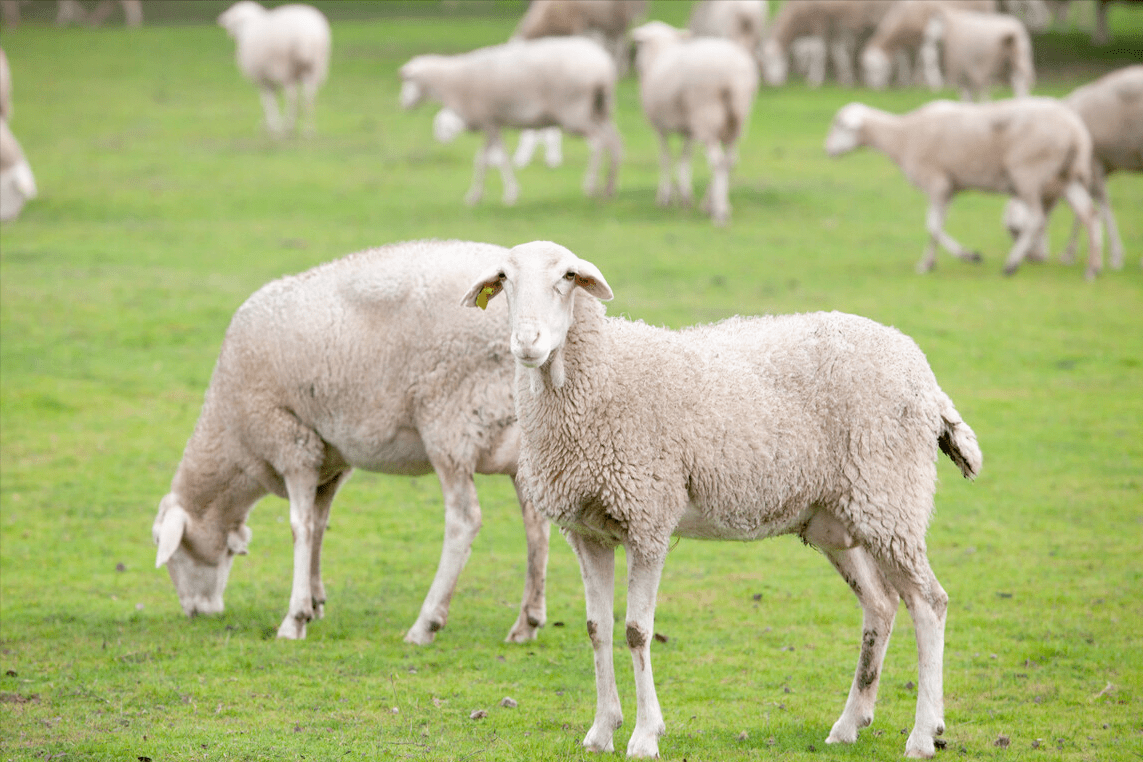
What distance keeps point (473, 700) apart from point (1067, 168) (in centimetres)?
1290

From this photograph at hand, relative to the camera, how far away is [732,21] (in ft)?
98.9

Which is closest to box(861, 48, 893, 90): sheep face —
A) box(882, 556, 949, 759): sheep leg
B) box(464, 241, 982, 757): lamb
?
box(464, 241, 982, 757): lamb

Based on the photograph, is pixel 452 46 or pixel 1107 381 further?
pixel 452 46

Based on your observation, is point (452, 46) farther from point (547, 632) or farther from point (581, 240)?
point (547, 632)

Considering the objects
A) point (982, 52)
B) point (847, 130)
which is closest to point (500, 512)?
point (847, 130)

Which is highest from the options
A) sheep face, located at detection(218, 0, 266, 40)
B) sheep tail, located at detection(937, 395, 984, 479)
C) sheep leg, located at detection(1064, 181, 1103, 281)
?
sheep tail, located at detection(937, 395, 984, 479)

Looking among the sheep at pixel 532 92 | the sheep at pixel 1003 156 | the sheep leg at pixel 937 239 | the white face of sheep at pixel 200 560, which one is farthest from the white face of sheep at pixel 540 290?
the sheep at pixel 532 92

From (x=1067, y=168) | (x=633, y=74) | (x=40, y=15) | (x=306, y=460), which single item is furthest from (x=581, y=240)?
(x=40, y=15)

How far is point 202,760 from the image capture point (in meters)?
5.90

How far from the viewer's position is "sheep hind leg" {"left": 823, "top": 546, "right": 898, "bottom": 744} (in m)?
6.10

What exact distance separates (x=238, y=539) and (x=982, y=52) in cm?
2209

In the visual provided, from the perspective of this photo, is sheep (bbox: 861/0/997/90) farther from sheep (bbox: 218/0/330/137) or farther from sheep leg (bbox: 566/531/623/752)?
sheep leg (bbox: 566/531/623/752)

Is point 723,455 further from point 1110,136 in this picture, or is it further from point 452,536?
point 1110,136

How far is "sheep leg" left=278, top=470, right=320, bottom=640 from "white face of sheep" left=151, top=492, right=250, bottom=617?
635 millimetres
